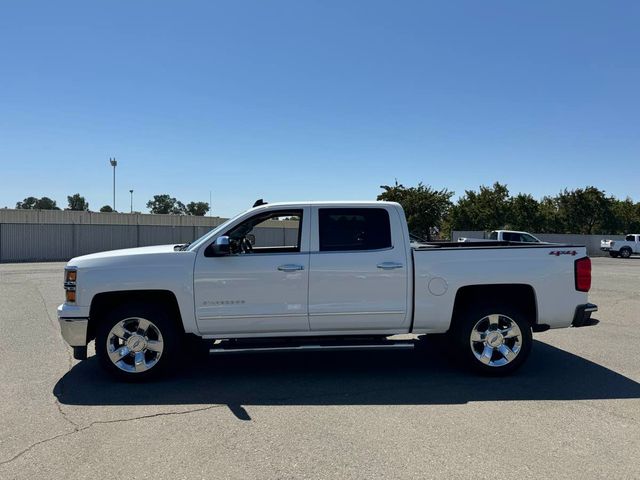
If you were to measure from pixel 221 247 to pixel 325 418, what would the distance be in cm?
200

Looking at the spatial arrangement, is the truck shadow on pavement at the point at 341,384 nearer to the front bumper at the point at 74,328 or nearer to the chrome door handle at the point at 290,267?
the front bumper at the point at 74,328

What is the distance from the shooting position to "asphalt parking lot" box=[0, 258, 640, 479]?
3.51m

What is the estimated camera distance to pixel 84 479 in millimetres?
3314

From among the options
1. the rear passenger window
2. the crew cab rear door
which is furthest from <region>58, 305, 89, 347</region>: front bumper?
the rear passenger window

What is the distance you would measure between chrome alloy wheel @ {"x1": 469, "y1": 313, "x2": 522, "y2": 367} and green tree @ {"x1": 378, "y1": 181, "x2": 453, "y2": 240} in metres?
41.7

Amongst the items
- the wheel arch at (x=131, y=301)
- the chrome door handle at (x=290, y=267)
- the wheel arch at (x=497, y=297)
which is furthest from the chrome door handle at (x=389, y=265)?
the wheel arch at (x=131, y=301)

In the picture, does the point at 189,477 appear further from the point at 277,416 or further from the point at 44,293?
the point at 44,293

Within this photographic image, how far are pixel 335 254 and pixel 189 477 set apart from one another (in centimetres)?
274

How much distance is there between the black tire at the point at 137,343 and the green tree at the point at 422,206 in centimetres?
4262

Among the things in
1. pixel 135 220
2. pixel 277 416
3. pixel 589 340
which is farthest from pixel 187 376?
pixel 135 220

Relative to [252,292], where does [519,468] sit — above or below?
below

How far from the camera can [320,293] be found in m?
5.36

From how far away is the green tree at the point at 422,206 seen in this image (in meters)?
47.6

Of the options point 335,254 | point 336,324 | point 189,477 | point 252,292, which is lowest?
point 189,477
